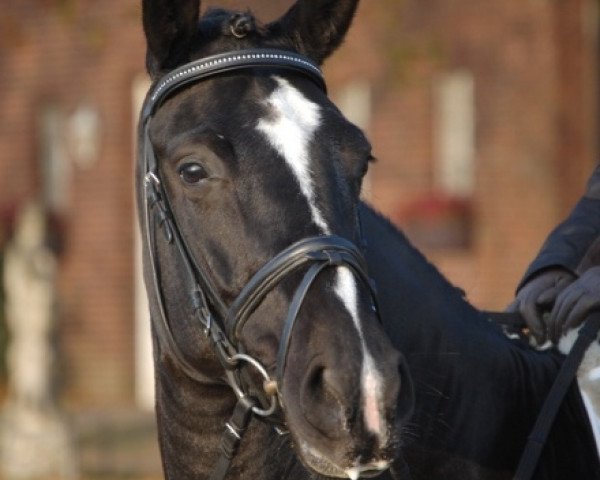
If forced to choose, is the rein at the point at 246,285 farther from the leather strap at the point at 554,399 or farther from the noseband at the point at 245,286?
the leather strap at the point at 554,399

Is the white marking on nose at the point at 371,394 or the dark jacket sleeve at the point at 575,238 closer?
the white marking on nose at the point at 371,394

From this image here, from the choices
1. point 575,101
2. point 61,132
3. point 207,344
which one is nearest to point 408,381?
point 207,344

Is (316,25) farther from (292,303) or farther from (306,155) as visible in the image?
(292,303)

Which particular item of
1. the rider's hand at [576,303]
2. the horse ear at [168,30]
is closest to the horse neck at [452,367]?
the rider's hand at [576,303]

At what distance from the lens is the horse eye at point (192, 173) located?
3408mm

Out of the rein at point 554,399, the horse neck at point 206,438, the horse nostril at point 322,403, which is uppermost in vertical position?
the horse nostril at point 322,403

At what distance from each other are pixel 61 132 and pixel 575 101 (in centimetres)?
647

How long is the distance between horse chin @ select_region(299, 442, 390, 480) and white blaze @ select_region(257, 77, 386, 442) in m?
0.09

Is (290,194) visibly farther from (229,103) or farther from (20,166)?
(20,166)

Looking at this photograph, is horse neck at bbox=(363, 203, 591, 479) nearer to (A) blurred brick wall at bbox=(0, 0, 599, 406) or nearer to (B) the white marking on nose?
(B) the white marking on nose

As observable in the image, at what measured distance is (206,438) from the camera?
3.57 meters

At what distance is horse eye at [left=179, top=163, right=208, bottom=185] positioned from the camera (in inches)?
134

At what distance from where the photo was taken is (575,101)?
13664mm

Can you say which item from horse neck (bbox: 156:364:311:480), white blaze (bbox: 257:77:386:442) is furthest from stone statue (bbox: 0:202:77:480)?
white blaze (bbox: 257:77:386:442)
